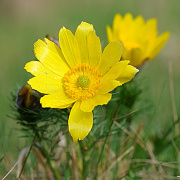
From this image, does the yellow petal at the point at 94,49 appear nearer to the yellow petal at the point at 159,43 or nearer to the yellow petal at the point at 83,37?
the yellow petal at the point at 83,37

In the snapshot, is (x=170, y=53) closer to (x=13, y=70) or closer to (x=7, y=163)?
(x=13, y=70)

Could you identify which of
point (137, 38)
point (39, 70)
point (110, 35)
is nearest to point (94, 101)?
point (39, 70)

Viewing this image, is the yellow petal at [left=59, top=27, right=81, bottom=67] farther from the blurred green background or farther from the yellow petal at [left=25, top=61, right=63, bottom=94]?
the blurred green background

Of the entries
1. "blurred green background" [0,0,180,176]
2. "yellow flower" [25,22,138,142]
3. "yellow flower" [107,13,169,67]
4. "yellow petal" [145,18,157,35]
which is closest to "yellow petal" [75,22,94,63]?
"yellow flower" [25,22,138,142]

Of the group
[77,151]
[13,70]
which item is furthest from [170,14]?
[77,151]

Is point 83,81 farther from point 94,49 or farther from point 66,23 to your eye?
point 66,23

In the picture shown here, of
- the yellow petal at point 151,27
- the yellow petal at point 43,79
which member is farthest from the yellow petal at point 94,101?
the yellow petal at point 151,27
